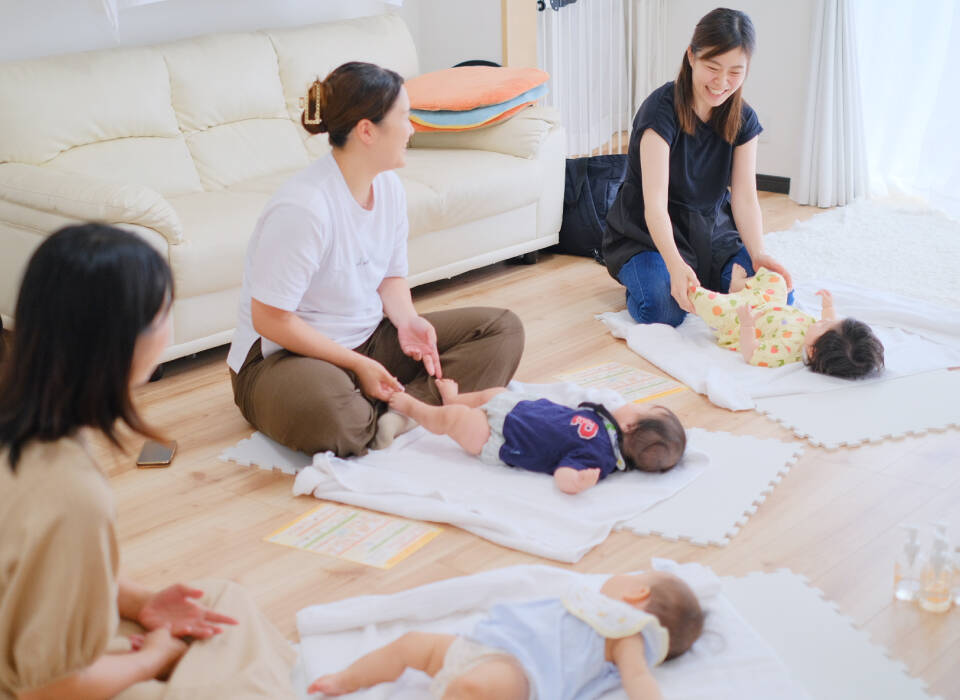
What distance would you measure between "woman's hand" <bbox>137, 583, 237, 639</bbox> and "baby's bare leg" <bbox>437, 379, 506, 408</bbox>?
102cm

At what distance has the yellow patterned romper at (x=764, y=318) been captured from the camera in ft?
9.20

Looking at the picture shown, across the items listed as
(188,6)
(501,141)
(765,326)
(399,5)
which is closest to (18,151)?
(188,6)

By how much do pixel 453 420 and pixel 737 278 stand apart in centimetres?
121

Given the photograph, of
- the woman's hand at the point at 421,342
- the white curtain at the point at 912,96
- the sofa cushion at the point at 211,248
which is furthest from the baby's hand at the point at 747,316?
the white curtain at the point at 912,96

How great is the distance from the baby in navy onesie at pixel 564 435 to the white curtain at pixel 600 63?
278 centimetres

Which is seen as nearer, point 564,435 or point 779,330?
point 564,435

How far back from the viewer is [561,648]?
1481mm

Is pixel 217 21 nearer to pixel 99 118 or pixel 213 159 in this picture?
pixel 213 159

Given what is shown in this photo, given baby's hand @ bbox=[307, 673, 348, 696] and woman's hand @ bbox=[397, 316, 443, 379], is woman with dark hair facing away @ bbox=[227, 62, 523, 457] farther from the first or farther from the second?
baby's hand @ bbox=[307, 673, 348, 696]

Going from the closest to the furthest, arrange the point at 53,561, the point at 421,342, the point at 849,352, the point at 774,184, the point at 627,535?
the point at 53,561 → the point at 627,535 → the point at 421,342 → the point at 849,352 → the point at 774,184

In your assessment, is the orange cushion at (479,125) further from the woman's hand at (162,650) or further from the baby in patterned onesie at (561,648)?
the woman's hand at (162,650)

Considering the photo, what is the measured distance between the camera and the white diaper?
1.45 m

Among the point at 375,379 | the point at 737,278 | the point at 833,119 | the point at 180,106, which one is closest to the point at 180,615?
the point at 375,379

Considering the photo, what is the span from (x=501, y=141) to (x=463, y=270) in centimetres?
53
